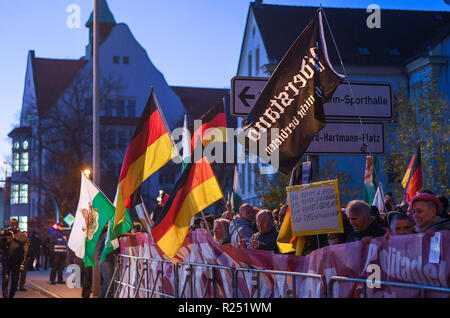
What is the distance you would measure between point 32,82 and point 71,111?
17175 millimetres

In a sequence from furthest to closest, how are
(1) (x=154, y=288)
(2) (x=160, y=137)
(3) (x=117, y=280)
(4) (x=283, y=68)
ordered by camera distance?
(3) (x=117, y=280) < (2) (x=160, y=137) < (1) (x=154, y=288) < (4) (x=283, y=68)

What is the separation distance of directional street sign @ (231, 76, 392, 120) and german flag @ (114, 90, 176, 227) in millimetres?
2331

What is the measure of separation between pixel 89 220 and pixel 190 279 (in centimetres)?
530

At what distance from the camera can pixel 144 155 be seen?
12.1 m

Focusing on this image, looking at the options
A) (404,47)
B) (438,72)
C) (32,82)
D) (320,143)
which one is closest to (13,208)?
(32,82)

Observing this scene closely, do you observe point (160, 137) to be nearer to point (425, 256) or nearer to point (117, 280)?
point (117, 280)

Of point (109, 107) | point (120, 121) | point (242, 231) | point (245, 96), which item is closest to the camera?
point (245, 96)

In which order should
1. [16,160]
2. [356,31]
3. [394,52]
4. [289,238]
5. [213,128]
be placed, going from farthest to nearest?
[16,160] < [356,31] < [394,52] < [213,128] < [289,238]

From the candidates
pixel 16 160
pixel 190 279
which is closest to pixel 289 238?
pixel 190 279

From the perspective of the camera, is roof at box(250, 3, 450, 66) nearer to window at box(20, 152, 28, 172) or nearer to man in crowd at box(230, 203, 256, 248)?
window at box(20, 152, 28, 172)

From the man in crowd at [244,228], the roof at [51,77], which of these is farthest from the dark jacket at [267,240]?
the roof at [51,77]

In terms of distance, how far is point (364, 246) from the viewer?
6.13 m

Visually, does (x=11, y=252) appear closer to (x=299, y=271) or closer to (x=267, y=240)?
(x=267, y=240)

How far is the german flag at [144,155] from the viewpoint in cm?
1186
